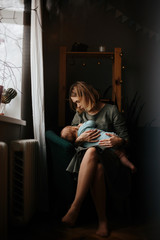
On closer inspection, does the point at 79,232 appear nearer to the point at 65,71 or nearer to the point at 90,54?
the point at 65,71

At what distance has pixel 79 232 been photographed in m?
1.40

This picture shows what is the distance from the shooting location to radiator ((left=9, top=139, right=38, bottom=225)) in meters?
1.40

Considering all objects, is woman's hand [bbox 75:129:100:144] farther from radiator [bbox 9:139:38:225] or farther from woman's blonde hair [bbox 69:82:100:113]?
radiator [bbox 9:139:38:225]

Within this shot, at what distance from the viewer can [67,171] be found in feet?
5.15

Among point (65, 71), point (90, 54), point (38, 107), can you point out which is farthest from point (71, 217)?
point (90, 54)

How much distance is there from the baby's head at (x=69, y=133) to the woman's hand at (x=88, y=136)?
65 mm

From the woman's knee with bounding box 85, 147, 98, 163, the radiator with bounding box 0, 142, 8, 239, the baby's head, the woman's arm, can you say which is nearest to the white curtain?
the baby's head

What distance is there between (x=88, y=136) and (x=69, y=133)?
0.16 metres

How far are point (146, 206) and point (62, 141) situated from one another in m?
0.86

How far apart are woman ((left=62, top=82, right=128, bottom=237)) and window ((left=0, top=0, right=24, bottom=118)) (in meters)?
0.49

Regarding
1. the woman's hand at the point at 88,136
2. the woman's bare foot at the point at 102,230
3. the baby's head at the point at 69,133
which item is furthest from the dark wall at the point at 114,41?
the woman's bare foot at the point at 102,230

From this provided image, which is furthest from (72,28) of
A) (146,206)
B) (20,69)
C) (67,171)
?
(146,206)

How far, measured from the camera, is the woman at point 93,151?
143cm

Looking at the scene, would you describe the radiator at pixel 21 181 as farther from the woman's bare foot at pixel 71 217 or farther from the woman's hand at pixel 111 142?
the woman's hand at pixel 111 142
